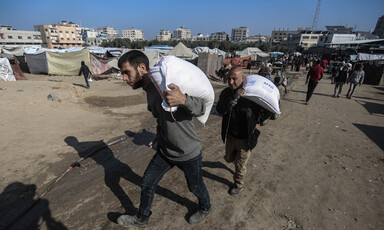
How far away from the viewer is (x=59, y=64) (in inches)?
629

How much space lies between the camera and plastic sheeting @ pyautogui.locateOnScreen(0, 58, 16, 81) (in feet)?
38.3

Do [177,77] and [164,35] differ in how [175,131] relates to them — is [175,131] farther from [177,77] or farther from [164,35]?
[164,35]

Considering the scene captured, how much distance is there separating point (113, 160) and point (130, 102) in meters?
5.21

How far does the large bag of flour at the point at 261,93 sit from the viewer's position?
238 centimetres

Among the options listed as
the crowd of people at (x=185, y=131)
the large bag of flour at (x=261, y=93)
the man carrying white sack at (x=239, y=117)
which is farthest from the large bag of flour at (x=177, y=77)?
the large bag of flour at (x=261, y=93)

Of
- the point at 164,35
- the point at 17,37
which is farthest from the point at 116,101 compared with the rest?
the point at 164,35

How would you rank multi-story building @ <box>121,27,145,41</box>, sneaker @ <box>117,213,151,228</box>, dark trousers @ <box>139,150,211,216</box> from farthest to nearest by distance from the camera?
multi-story building @ <box>121,27,145,41</box>
sneaker @ <box>117,213,151,228</box>
dark trousers @ <box>139,150,211,216</box>

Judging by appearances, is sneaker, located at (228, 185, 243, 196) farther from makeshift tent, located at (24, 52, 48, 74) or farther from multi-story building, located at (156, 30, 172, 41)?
multi-story building, located at (156, 30, 172, 41)

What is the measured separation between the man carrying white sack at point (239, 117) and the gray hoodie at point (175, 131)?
823 millimetres

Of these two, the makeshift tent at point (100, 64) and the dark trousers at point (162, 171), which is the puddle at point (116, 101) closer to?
the dark trousers at point (162, 171)

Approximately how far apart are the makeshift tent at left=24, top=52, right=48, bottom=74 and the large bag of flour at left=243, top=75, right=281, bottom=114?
19590mm

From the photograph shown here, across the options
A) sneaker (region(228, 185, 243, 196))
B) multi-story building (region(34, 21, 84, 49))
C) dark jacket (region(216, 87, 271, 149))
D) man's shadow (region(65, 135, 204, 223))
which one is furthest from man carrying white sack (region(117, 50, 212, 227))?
multi-story building (region(34, 21, 84, 49))

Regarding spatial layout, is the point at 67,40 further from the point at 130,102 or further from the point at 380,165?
the point at 380,165

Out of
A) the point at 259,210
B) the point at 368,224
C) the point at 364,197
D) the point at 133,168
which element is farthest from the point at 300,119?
the point at 133,168
